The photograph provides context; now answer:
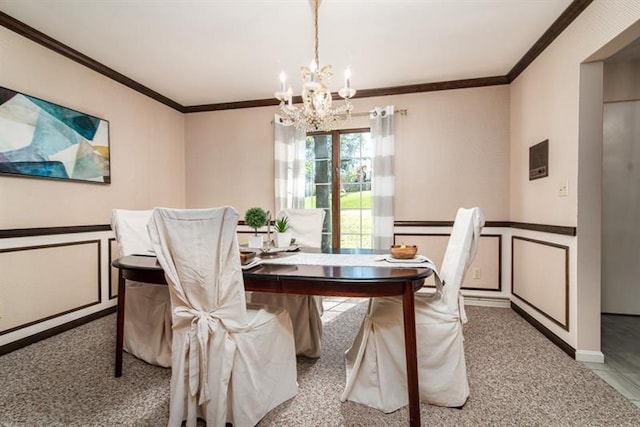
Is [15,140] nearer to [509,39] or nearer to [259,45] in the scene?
[259,45]

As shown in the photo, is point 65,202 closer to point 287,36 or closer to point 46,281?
point 46,281

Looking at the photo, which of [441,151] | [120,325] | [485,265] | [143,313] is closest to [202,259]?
[120,325]

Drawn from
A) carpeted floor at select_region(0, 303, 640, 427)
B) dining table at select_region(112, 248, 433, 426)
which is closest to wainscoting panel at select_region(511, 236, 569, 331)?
carpeted floor at select_region(0, 303, 640, 427)

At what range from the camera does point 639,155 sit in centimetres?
289

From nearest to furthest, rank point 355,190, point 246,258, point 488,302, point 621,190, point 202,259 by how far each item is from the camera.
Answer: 1. point 202,259
2. point 246,258
3. point 621,190
4. point 488,302
5. point 355,190

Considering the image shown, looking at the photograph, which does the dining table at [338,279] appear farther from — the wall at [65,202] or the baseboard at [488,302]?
the baseboard at [488,302]

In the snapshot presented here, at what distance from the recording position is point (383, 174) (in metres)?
3.58

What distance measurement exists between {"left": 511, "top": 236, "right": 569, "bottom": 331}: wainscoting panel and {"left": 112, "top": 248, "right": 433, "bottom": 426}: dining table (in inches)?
55.5

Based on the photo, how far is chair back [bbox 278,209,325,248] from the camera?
277cm

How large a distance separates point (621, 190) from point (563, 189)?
4.00ft

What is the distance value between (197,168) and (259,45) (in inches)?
81.8

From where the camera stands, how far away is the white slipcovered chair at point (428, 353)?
1.62 meters

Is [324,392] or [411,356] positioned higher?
[411,356]

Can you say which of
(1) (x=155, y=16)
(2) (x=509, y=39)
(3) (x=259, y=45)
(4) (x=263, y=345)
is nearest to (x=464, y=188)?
(2) (x=509, y=39)
